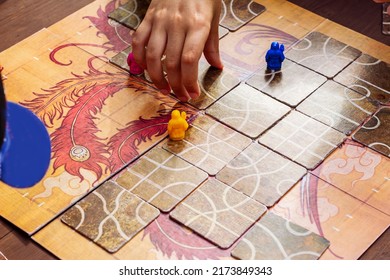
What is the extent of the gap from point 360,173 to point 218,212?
0.69ft

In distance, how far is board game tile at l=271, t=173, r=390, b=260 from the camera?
982 mm

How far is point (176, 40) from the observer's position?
3.64 ft

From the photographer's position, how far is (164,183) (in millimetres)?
1050

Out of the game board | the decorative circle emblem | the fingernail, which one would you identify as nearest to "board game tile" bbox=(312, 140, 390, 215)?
the game board

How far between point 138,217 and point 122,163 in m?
0.10

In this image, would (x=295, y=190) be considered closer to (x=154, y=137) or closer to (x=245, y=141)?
(x=245, y=141)

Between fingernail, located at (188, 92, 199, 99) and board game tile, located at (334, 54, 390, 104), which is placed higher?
fingernail, located at (188, 92, 199, 99)

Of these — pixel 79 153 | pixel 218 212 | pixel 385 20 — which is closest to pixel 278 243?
pixel 218 212

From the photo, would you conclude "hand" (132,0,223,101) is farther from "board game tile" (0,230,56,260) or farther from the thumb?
"board game tile" (0,230,56,260)

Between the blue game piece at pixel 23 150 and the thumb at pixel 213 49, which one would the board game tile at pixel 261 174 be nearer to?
the thumb at pixel 213 49

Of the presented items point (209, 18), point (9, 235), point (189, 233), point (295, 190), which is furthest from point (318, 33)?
point (9, 235)

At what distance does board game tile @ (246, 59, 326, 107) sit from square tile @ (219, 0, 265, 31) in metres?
0.12

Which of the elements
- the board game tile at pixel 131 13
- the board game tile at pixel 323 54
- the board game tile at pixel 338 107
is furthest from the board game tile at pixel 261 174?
the board game tile at pixel 131 13

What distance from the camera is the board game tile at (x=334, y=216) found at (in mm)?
982
